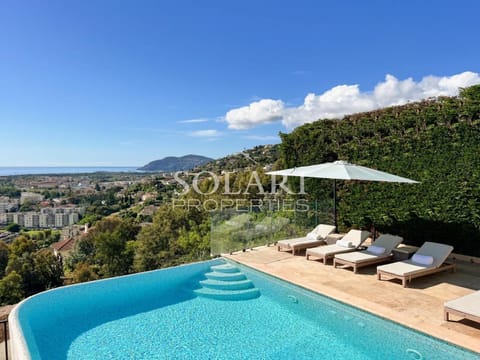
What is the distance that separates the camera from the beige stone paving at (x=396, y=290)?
18.8 feet

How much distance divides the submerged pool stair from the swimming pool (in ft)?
0.09

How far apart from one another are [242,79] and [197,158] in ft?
109

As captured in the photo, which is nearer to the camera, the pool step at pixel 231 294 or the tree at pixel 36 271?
the pool step at pixel 231 294

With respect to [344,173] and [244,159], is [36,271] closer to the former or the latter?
[244,159]

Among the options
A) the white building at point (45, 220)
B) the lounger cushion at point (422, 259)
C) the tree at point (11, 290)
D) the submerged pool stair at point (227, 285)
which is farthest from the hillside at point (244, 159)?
the white building at point (45, 220)

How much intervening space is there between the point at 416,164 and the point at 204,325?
8254mm

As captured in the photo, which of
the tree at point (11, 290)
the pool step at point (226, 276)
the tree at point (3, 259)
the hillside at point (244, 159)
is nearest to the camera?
the pool step at point (226, 276)

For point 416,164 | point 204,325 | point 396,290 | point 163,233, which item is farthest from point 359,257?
point 163,233

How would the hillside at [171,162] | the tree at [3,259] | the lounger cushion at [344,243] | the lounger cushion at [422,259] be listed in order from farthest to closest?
1. the hillside at [171,162]
2. the tree at [3,259]
3. the lounger cushion at [344,243]
4. the lounger cushion at [422,259]

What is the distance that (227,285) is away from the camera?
8.80 m

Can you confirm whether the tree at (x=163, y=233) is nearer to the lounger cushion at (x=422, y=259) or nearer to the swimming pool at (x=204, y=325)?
the swimming pool at (x=204, y=325)

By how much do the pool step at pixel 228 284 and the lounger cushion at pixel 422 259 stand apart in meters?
4.25

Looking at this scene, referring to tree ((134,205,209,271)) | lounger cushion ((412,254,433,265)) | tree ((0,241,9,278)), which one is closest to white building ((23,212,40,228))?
tree ((0,241,9,278))

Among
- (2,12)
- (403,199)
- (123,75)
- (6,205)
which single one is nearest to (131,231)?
(123,75)
